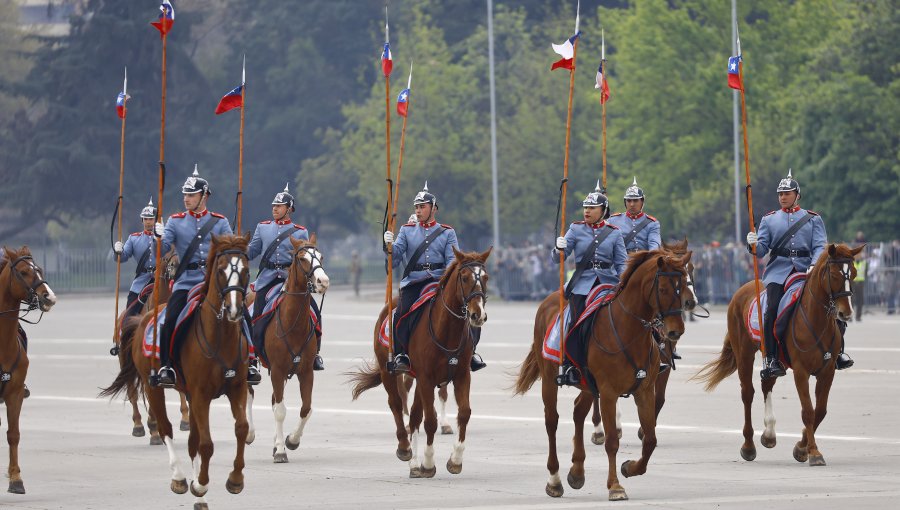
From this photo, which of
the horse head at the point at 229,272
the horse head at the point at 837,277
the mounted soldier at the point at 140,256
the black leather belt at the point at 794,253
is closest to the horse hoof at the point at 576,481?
Result: the horse head at the point at 229,272

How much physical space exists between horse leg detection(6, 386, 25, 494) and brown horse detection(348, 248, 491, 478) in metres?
3.59

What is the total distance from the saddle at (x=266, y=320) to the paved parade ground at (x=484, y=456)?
3.62 feet

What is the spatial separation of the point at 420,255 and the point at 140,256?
198 inches

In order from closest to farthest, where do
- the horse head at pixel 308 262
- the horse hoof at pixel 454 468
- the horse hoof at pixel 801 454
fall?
the horse hoof at pixel 454 468 < the horse hoof at pixel 801 454 < the horse head at pixel 308 262

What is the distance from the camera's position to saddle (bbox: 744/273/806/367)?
1773cm

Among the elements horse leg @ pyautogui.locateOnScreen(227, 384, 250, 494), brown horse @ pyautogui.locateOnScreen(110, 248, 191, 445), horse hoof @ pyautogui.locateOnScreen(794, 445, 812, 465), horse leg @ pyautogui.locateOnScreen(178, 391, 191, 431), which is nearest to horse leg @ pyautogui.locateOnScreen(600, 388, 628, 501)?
horse hoof @ pyautogui.locateOnScreen(794, 445, 812, 465)

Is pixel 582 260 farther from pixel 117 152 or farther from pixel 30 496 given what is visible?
pixel 117 152

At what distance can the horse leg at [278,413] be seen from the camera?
1777cm

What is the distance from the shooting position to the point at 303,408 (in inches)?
739

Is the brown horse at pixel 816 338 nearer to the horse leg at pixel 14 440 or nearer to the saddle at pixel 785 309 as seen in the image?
the saddle at pixel 785 309

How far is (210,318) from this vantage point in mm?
14484

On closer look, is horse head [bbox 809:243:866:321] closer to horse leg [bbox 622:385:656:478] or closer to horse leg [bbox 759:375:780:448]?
horse leg [bbox 759:375:780:448]

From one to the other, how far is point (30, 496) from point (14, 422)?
96 cm

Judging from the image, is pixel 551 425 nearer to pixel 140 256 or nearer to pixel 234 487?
pixel 234 487
